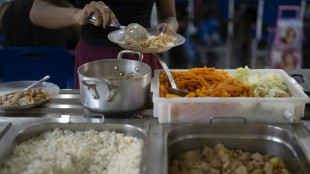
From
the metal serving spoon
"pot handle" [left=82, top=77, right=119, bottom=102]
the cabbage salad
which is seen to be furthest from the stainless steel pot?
the cabbage salad

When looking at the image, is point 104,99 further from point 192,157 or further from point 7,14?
point 7,14

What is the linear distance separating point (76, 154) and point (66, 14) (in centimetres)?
96

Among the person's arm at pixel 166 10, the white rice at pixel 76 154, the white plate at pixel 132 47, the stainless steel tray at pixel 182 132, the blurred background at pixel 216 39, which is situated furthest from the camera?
the blurred background at pixel 216 39

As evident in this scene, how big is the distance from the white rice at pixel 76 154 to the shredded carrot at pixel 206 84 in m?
0.29

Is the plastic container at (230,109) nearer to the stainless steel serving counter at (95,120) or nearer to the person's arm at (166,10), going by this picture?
the stainless steel serving counter at (95,120)

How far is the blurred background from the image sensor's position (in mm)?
2904

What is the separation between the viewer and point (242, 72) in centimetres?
170

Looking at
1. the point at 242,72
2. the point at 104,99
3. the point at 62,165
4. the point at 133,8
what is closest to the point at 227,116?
the point at 242,72

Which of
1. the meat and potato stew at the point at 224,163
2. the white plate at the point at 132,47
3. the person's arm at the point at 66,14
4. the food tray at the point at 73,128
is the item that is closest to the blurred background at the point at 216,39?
the person's arm at the point at 66,14

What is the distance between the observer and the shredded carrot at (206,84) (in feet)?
4.84

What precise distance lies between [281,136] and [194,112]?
14.0 inches

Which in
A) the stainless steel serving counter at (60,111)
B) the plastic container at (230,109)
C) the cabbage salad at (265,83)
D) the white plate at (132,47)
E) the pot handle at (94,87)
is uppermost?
the white plate at (132,47)

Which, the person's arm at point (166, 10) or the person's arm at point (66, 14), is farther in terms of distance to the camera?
the person's arm at point (166, 10)

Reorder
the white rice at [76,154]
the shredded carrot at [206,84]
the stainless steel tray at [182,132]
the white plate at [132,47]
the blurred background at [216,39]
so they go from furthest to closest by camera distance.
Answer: the blurred background at [216,39] < the white plate at [132,47] < the shredded carrot at [206,84] < the stainless steel tray at [182,132] < the white rice at [76,154]
